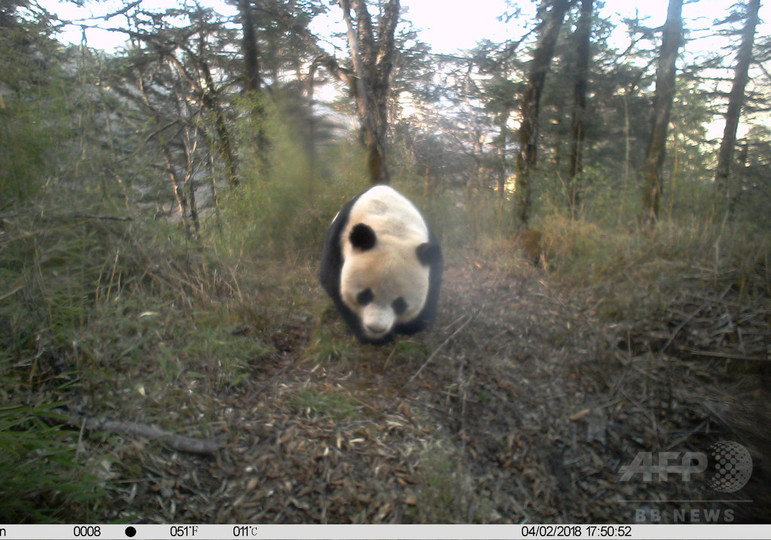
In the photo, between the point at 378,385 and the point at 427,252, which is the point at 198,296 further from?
the point at 427,252

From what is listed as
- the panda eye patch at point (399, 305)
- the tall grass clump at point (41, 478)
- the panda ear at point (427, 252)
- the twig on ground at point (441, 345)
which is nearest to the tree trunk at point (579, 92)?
the twig on ground at point (441, 345)

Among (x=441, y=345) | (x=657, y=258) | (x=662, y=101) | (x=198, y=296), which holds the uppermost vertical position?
(x=662, y=101)

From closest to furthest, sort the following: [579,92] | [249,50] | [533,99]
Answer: [533,99]
[249,50]
[579,92]

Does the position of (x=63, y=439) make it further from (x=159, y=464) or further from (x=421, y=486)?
(x=421, y=486)

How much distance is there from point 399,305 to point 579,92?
29.3 ft

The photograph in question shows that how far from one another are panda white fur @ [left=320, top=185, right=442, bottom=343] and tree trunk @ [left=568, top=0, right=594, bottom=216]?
300 centimetres

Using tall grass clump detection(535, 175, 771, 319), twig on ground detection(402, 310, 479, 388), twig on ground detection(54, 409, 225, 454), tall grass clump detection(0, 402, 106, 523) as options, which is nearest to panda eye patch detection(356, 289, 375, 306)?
twig on ground detection(402, 310, 479, 388)

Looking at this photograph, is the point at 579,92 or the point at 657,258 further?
the point at 579,92

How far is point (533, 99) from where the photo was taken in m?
6.49

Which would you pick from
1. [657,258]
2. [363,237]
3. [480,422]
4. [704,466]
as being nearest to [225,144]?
[363,237]

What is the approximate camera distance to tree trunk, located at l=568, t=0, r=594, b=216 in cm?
629

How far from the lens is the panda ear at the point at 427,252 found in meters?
3.35

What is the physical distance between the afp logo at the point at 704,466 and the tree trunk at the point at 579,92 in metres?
3.66

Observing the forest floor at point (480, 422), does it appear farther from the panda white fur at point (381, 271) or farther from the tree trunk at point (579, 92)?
the tree trunk at point (579, 92)
